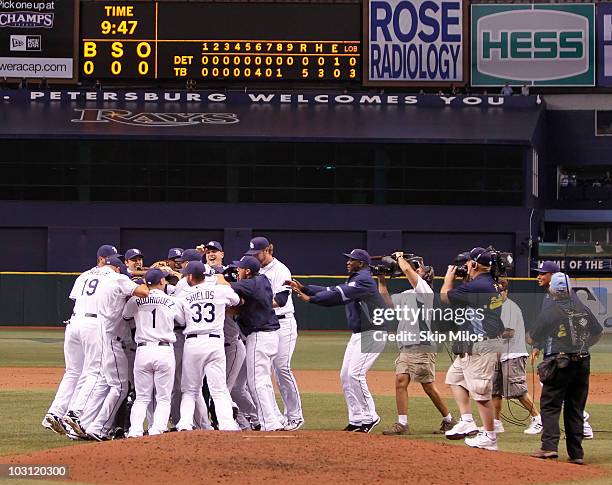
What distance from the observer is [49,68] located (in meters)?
40.5

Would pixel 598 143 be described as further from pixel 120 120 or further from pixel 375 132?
pixel 120 120

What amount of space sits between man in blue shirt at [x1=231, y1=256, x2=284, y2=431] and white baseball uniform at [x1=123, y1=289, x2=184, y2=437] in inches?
35.1

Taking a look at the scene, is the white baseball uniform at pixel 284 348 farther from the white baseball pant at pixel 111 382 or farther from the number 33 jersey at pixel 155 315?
the white baseball pant at pixel 111 382

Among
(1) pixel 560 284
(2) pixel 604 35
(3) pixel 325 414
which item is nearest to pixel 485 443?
(1) pixel 560 284

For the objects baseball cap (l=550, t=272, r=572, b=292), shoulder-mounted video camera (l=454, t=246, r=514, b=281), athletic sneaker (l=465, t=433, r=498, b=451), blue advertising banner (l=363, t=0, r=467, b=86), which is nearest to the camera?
baseball cap (l=550, t=272, r=572, b=292)

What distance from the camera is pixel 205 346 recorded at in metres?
12.4

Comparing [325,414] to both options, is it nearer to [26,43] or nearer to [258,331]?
[258,331]

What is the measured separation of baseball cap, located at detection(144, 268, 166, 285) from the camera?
12336 mm

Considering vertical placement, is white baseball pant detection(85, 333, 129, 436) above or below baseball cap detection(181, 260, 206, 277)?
below

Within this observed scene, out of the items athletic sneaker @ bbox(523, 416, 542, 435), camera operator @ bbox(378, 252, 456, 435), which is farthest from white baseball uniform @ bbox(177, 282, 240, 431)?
athletic sneaker @ bbox(523, 416, 542, 435)

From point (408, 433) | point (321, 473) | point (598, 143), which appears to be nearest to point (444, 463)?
point (321, 473)

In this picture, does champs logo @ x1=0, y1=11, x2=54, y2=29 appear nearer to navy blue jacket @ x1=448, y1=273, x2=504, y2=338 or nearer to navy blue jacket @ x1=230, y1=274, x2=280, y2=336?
navy blue jacket @ x1=230, y1=274, x2=280, y2=336

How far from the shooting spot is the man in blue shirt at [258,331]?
12.7 meters

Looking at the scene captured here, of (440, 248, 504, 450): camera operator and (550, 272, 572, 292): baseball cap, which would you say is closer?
(550, 272, 572, 292): baseball cap
